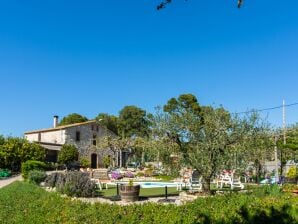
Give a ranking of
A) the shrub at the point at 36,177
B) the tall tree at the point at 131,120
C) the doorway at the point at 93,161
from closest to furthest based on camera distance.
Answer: the shrub at the point at 36,177, the doorway at the point at 93,161, the tall tree at the point at 131,120

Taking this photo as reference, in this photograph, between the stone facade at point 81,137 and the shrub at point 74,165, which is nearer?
the shrub at point 74,165

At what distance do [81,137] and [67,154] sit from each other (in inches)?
249

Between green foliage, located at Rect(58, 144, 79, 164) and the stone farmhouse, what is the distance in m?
1.86

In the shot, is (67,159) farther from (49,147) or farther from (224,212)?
(224,212)

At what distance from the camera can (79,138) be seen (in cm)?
4581

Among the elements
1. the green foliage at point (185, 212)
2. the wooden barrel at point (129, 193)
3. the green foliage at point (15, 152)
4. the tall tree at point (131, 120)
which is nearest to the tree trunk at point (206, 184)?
the wooden barrel at point (129, 193)

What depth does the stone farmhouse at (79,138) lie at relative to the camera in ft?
145

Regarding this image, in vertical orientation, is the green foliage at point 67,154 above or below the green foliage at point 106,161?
above

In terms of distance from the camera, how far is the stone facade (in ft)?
146

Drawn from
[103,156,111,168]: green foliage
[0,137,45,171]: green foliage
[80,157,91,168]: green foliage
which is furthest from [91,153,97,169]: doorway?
[0,137,45,171]: green foliage

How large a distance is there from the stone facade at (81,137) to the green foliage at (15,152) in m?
8.25

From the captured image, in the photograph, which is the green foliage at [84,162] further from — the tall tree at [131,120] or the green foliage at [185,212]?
the green foliage at [185,212]

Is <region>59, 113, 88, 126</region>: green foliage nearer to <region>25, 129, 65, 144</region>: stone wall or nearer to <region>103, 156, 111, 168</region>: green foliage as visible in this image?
<region>25, 129, 65, 144</region>: stone wall

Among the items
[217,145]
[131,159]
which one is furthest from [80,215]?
[131,159]
